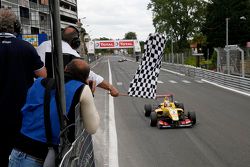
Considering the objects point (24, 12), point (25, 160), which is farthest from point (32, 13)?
point (25, 160)

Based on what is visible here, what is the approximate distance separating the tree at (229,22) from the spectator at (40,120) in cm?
6217

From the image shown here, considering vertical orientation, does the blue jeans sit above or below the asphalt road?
above

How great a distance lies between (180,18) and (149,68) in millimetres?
70929

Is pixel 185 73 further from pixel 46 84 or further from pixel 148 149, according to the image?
pixel 46 84

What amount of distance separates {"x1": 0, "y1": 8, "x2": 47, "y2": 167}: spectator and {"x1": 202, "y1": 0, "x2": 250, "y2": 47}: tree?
6192 cm

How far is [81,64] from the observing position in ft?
10.6

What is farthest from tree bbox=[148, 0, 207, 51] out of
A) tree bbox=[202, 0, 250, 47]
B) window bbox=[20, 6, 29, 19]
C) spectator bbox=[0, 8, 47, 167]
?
spectator bbox=[0, 8, 47, 167]

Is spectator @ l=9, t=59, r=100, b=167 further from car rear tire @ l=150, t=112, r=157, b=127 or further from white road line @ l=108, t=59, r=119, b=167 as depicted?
car rear tire @ l=150, t=112, r=157, b=127

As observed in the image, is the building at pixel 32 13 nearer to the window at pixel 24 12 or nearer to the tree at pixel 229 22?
the window at pixel 24 12

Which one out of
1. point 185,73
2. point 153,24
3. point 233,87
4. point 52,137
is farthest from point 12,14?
point 153,24

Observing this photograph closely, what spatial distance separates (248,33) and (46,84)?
212ft

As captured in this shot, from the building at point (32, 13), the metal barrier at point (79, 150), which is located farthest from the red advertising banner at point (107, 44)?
the metal barrier at point (79, 150)

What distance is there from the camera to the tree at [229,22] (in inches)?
2549

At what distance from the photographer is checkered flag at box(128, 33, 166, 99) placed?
7.37 metres
